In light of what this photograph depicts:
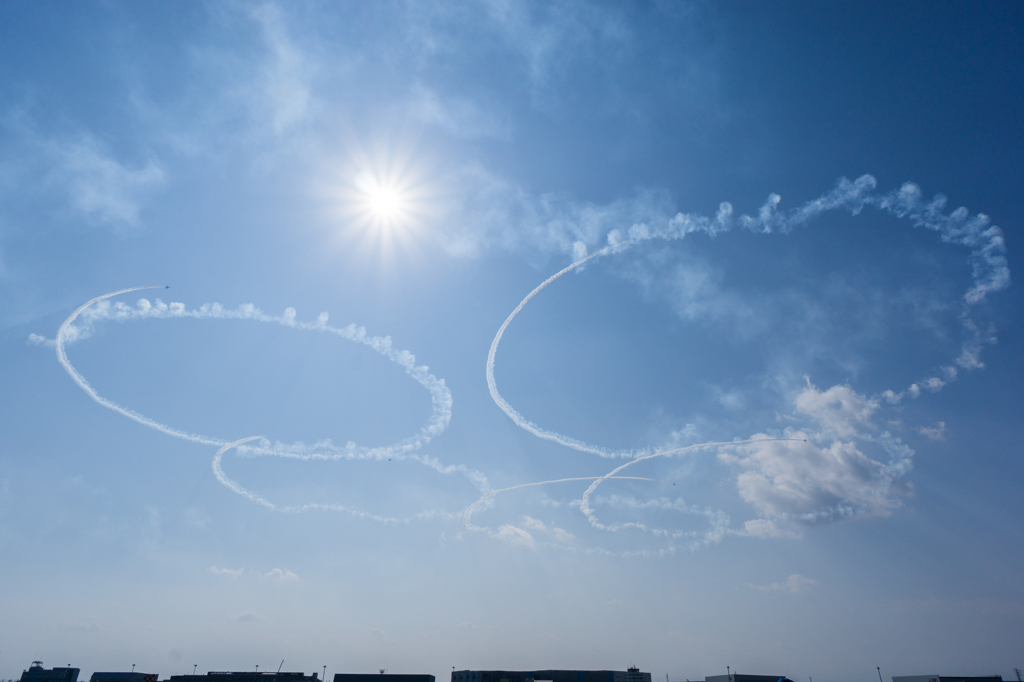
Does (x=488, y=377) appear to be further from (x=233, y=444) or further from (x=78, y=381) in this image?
(x=78, y=381)

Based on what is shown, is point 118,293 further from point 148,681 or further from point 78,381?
point 148,681

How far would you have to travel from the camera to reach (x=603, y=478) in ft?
412

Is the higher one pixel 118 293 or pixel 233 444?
pixel 118 293

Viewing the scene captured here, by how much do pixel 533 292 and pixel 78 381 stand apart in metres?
103

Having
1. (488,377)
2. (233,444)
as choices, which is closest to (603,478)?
(488,377)

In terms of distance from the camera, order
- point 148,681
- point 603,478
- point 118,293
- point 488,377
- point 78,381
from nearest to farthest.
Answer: point 118,293
point 78,381
point 488,377
point 603,478
point 148,681

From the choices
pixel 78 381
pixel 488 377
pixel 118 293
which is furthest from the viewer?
pixel 488 377

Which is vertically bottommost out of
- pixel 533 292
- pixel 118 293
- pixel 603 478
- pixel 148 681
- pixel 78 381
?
pixel 148 681

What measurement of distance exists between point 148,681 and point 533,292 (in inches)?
8742

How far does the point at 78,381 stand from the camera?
10306cm

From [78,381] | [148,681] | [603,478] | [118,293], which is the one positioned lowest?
[148,681]

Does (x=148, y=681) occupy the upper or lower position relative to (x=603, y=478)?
lower

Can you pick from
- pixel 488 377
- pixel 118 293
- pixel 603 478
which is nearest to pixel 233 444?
pixel 118 293

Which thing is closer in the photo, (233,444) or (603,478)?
(233,444)
